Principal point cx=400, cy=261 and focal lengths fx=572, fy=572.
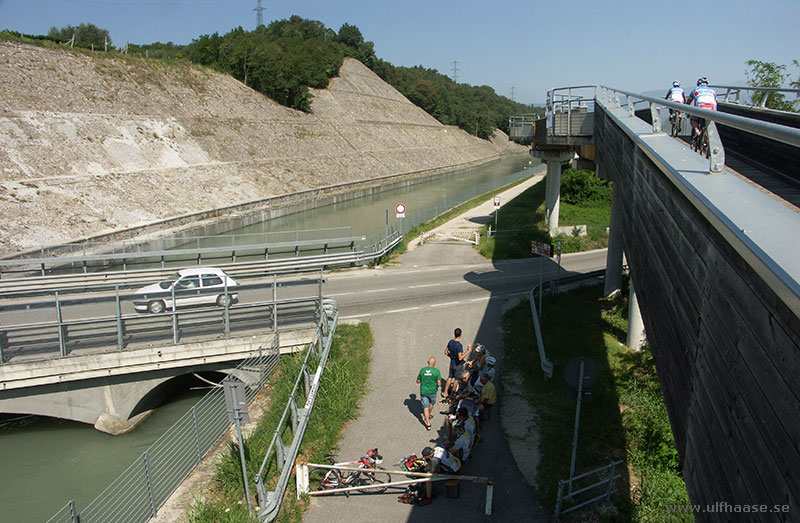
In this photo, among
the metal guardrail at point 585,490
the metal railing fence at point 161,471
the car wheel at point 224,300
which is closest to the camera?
the metal guardrail at point 585,490

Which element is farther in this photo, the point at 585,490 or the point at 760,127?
the point at 585,490

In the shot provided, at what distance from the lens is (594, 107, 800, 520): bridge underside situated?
2.42m

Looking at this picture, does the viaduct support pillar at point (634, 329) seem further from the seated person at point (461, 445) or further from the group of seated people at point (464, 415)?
the seated person at point (461, 445)

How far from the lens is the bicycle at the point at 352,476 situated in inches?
339

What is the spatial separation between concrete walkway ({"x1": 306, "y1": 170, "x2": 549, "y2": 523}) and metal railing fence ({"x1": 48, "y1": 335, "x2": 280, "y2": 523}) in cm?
234

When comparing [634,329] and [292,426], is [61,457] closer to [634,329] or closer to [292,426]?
[292,426]

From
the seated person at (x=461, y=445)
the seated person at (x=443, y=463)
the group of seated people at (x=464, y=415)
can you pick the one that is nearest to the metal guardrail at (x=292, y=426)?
the group of seated people at (x=464, y=415)

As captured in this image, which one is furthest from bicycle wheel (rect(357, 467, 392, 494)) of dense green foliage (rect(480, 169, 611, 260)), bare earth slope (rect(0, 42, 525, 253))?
bare earth slope (rect(0, 42, 525, 253))

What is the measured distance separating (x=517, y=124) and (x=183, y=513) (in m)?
25.7

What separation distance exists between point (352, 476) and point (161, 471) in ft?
9.81

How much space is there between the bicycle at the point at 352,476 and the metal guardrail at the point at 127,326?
199 inches

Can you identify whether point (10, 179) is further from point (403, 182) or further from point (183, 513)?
point (403, 182)

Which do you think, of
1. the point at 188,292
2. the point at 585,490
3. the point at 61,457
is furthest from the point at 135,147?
the point at 585,490

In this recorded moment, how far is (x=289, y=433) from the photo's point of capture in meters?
10.2
